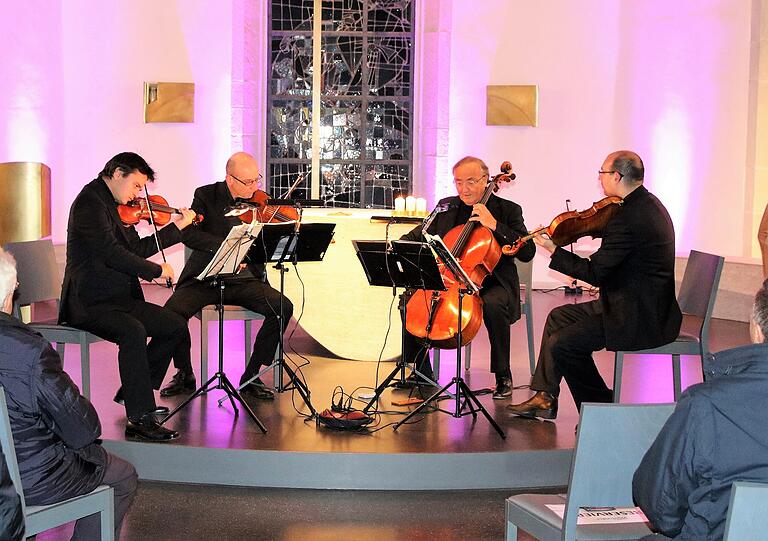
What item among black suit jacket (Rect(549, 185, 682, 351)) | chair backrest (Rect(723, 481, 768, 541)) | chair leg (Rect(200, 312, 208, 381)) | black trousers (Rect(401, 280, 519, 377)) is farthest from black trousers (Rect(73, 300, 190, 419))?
chair backrest (Rect(723, 481, 768, 541))

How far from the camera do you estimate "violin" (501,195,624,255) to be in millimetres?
4840

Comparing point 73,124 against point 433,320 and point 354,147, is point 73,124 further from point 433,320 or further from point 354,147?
point 433,320

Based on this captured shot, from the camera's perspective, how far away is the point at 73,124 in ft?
32.9

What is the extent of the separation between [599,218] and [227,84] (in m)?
5.88

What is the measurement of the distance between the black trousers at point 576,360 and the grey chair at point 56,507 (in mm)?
2441

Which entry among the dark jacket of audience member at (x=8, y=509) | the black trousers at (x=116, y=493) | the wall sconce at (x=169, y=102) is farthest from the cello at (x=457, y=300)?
the wall sconce at (x=169, y=102)

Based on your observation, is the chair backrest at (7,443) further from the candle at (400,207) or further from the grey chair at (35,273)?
the candle at (400,207)

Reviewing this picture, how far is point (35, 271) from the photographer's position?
5438mm

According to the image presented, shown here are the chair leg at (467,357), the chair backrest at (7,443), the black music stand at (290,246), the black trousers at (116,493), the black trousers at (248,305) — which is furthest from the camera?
the chair leg at (467,357)

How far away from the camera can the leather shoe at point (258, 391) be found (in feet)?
17.6

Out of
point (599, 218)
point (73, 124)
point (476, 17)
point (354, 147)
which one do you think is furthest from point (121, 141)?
point (599, 218)

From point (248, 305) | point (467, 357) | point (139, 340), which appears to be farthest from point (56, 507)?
point (467, 357)

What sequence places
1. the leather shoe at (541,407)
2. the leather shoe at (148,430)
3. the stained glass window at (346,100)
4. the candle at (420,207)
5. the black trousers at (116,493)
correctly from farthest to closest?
the stained glass window at (346,100), the candle at (420,207), the leather shoe at (541,407), the leather shoe at (148,430), the black trousers at (116,493)

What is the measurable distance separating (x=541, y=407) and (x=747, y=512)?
9.53 feet
